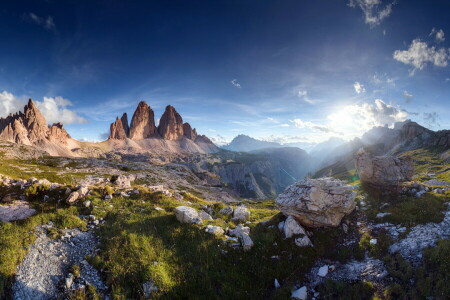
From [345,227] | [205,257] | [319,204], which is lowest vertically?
[205,257]

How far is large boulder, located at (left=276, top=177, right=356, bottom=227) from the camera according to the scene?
15.8m

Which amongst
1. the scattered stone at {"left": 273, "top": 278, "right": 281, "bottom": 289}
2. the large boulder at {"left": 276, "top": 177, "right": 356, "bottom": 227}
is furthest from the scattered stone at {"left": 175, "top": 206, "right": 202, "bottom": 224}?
the large boulder at {"left": 276, "top": 177, "right": 356, "bottom": 227}

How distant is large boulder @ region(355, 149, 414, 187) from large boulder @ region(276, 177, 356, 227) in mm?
10114

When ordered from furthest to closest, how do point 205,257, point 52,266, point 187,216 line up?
point 187,216 → point 205,257 → point 52,266

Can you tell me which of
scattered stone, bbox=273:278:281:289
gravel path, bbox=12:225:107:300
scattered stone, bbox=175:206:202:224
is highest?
scattered stone, bbox=175:206:202:224

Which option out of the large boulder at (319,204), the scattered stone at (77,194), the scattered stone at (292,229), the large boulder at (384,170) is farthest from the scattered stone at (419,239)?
the scattered stone at (77,194)

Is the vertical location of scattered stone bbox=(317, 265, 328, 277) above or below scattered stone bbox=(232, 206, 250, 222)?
below

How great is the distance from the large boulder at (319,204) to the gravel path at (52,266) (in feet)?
43.0

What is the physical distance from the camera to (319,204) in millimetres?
15867

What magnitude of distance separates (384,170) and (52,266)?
3188 centimetres

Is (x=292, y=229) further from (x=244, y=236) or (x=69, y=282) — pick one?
(x=69, y=282)

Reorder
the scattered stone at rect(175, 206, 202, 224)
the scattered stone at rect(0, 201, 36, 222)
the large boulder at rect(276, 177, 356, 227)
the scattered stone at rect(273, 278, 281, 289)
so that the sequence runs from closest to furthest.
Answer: the scattered stone at rect(273, 278, 281, 289) → the scattered stone at rect(0, 201, 36, 222) → the scattered stone at rect(175, 206, 202, 224) → the large boulder at rect(276, 177, 356, 227)

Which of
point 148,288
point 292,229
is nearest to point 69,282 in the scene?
point 148,288

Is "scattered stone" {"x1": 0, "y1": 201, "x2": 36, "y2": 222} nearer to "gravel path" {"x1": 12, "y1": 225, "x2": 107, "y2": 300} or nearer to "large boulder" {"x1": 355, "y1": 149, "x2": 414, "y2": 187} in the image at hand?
"gravel path" {"x1": 12, "y1": 225, "x2": 107, "y2": 300}
